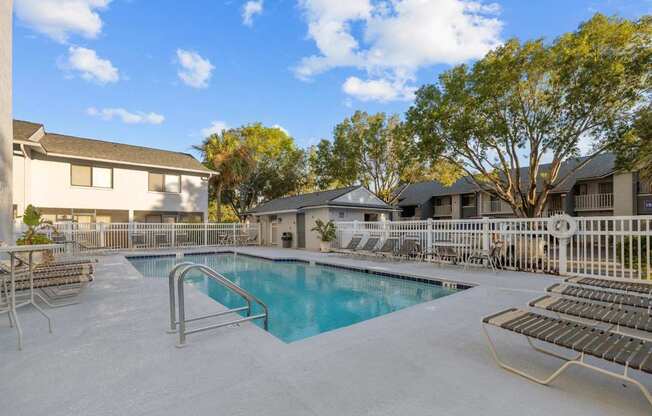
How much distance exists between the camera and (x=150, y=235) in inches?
672

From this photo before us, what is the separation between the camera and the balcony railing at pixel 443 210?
30.7 m

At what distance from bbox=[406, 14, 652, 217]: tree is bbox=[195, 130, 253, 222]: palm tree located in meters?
13.5

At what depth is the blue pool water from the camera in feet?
18.7

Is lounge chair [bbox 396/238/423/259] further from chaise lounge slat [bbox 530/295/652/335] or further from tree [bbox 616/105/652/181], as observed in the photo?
chaise lounge slat [bbox 530/295/652/335]

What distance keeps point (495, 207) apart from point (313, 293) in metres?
24.7

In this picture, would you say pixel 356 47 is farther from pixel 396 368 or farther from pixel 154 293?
pixel 396 368

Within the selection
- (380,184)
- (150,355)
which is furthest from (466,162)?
(150,355)

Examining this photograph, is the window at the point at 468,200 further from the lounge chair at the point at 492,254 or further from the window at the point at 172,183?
the window at the point at 172,183

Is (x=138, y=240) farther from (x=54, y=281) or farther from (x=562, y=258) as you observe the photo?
(x=562, y=258)

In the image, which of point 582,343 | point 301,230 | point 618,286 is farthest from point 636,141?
point 301,230

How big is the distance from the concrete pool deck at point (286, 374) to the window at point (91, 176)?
1575cm

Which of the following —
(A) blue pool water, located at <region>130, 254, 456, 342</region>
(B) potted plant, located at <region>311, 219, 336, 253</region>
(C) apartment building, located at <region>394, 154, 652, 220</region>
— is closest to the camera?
(A) blue pool water, located at <region>130, 254, 456, 342</region>

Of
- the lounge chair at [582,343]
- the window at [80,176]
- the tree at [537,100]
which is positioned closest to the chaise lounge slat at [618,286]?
the lounge chair at [582,343]

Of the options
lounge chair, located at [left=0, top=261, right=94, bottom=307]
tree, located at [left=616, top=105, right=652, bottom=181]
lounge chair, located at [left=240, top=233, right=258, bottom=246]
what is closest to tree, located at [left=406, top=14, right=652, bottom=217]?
tree, located at [left=616, top=105, right=652, bottom=181]
